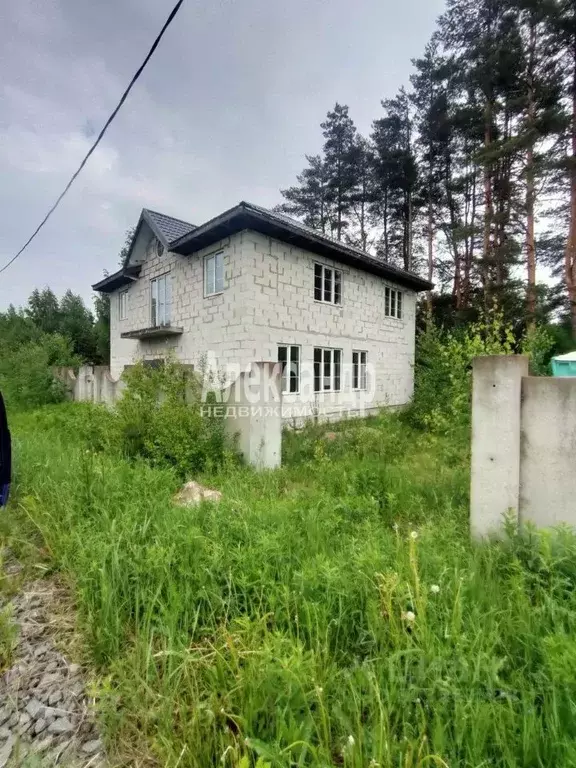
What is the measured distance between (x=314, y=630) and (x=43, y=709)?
133 centimetres

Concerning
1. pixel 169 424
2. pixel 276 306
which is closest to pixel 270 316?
pixel 276 306

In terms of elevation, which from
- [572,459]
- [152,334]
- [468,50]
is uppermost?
[468,50]

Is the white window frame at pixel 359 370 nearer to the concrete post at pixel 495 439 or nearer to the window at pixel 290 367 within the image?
the window at pixel 290 367

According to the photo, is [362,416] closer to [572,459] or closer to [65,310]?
[572,459]

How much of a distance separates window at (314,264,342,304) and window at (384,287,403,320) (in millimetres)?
2757

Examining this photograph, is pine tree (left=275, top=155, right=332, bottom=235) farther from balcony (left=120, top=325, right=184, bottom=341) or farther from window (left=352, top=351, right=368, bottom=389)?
balcony (left=120, top=325, right=184, bottom=341)

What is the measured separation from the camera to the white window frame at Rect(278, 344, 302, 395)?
966 cm

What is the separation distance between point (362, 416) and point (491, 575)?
956 cm

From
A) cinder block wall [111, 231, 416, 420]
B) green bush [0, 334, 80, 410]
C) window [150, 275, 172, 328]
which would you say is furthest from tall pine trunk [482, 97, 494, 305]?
green bush [0, 334, 80, 410]

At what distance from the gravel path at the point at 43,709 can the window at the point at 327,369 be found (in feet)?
28.9

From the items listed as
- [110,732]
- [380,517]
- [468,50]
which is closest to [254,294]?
[380,517]

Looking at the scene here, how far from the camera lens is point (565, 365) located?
7.85 meters

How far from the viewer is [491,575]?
2314 mm

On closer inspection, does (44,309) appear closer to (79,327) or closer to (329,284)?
(79,327)
